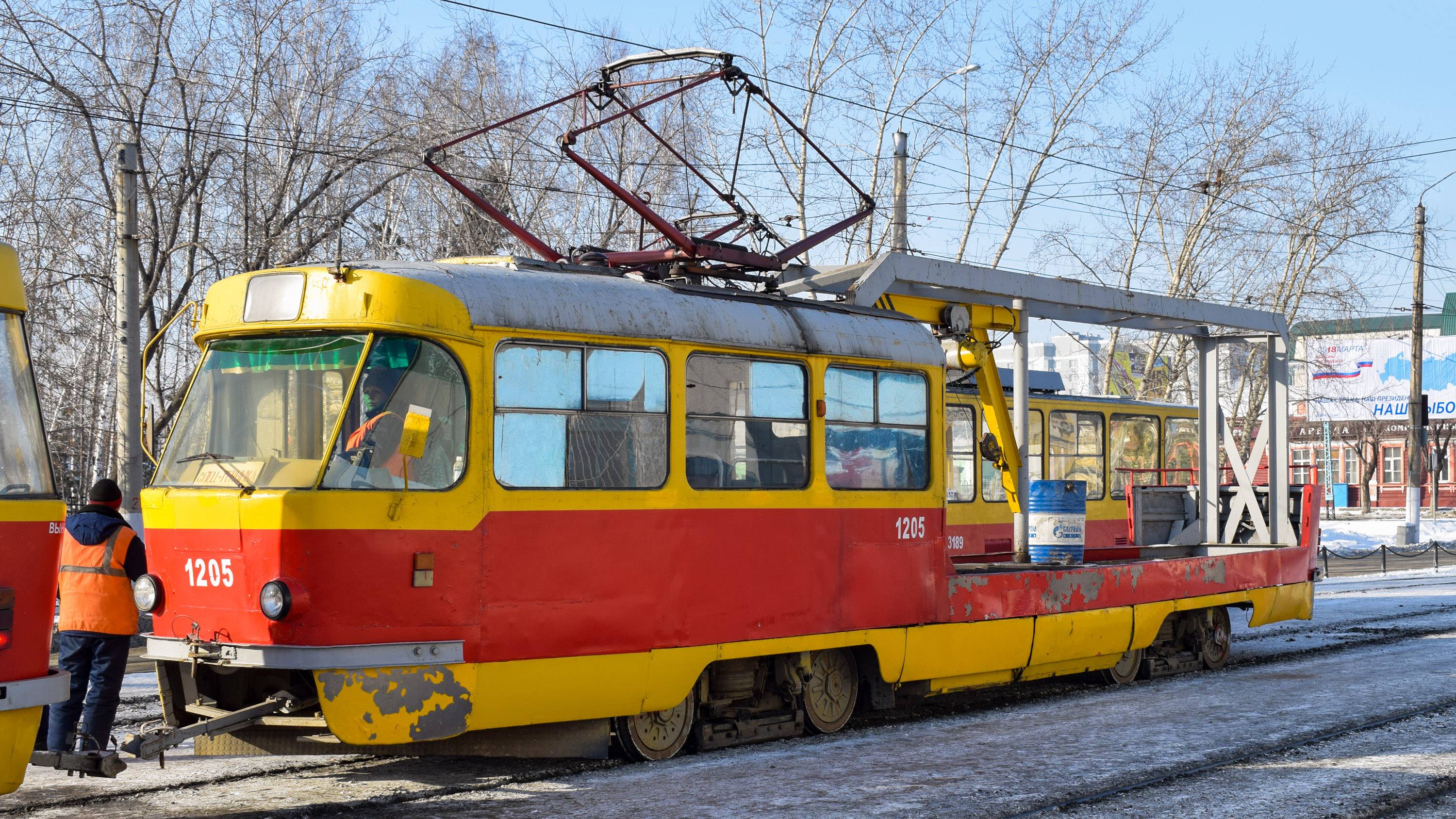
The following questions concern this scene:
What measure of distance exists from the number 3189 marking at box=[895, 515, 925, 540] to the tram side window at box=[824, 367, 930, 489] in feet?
0.75

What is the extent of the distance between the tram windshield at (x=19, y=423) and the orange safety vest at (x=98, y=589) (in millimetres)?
1679

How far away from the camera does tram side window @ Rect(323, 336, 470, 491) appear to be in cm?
761

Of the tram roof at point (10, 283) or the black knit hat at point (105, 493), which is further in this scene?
the black knit hat at point (105, 493)

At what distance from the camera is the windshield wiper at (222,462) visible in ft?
25.0

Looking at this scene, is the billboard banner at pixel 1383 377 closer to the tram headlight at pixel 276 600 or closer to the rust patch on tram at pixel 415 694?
the rust patch on tram at pixel 415 694

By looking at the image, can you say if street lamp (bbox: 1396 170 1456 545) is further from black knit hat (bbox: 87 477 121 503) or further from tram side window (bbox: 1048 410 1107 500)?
black knit hat (bbox: 87 477 121 503)

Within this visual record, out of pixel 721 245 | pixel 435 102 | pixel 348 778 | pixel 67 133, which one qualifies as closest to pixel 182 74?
pixel 67 133

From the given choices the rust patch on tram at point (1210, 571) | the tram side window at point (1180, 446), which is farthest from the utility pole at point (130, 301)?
the tram side window at point (1180, 446)

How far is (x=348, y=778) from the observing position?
334 inches

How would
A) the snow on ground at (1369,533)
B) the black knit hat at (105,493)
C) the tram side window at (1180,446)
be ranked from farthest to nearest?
1. the snow on ground at (1369,533)
2. the tram side window at (1180,446)
3. the black knit hat at (105,493)

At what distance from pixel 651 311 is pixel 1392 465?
220ft

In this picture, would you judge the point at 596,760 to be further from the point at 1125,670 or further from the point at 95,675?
the point at 1125,670

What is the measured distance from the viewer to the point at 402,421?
25.4 ft

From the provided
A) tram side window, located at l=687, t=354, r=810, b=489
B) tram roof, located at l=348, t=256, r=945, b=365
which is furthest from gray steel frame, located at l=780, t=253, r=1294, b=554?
tram side window, located at l=687, t=354, r=810, b=489
